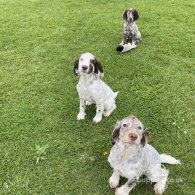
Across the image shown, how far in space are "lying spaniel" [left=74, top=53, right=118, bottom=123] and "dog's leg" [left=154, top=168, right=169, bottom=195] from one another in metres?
1.78

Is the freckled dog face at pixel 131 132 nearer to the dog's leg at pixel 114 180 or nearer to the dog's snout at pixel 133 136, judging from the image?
the dog's snout at pixel 133 136

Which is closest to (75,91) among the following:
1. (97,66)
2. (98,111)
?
(98,111)

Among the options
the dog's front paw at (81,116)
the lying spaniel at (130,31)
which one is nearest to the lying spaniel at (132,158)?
the dog's front paw at (81,116)

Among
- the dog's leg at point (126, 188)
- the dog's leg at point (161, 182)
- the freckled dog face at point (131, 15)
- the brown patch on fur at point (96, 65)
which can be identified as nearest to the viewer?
the dog's leg at point (126, 188)

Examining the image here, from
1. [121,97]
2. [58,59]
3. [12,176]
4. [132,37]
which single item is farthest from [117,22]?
[12,176]

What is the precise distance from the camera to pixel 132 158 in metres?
5.16

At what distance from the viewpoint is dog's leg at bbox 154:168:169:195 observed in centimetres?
552

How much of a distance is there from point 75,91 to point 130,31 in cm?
229

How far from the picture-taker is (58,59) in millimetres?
9070

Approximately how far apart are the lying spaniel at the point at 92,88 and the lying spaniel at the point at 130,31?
2281 millimetres

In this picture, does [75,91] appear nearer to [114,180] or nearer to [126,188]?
[114,180]

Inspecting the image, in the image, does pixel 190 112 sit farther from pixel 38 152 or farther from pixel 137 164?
pixel 38 152

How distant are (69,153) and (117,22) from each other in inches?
207

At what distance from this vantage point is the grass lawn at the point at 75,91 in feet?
19.8
